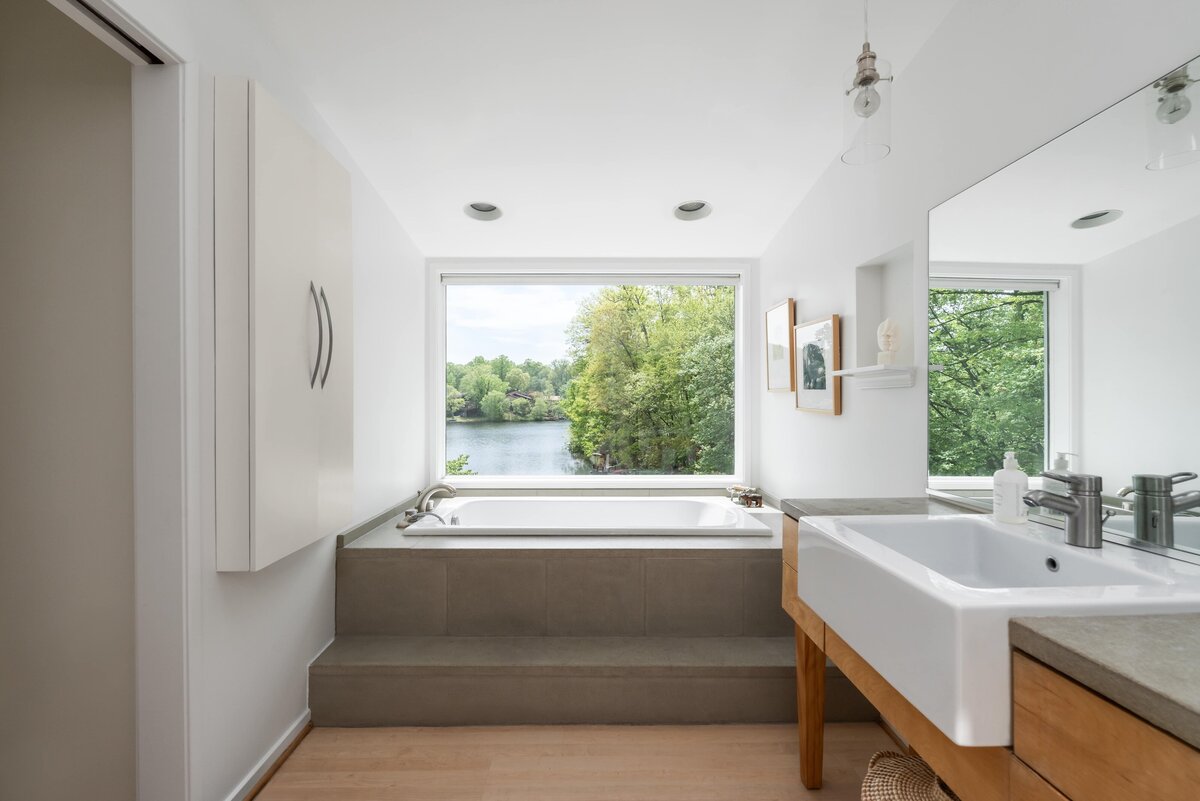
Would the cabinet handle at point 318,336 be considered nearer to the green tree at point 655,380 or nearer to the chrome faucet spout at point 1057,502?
the chrome faucet spout at point 1057,502

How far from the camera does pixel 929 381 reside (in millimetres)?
1717

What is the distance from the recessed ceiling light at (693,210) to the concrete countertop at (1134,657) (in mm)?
2447

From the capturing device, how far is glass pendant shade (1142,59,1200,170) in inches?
39.5

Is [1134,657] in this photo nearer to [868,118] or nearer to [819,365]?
[868,118]

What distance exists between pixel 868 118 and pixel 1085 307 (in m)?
0.66

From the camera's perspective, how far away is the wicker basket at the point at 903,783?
1213 millimetres

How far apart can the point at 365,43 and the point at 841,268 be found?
6.34 ft

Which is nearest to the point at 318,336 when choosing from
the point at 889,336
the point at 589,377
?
the point at 889,336

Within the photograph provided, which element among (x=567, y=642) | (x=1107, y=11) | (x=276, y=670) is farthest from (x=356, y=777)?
(x=1107, y=11)

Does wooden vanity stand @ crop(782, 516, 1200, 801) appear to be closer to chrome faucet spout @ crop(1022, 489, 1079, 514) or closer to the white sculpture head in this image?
chrome faucet spout @ crop(1022, 489, 1079, 514)

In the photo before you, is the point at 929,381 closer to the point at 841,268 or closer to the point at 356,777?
the point at 841,268

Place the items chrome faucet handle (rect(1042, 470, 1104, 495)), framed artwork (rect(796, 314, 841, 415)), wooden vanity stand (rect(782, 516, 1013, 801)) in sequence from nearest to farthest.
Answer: wooden vanity stand (rect(782, 516, 1013, 801))
chrome faucet handle (rect(1042, 470, 1104, 495))
framed artwork (rect(796, 314, 841, 415))

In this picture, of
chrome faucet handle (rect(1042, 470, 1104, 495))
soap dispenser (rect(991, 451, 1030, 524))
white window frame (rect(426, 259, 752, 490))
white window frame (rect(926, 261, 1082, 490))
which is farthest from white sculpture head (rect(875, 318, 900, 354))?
white window frame (rect(426, 259, 752, 490))

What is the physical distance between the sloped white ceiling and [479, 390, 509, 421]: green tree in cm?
130
